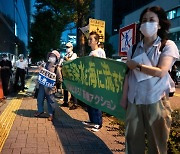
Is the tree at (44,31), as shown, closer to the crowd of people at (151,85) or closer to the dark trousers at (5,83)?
the dark trousers at (5,83)

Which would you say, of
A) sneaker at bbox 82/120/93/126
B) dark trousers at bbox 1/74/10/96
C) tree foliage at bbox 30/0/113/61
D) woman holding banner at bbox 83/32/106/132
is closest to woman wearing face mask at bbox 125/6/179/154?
woman holding banner at bbox 83/32/106/132

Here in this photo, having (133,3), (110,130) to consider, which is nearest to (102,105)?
(110,130)

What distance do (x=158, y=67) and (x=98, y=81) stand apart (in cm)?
238

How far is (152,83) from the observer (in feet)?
9.86

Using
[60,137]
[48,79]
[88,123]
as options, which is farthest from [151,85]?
[48,79]

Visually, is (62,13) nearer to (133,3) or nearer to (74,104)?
(74,104)

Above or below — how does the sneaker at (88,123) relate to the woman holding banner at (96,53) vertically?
below

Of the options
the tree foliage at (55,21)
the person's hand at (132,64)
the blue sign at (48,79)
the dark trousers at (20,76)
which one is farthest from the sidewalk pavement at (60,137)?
the dark trousers at (20,76)

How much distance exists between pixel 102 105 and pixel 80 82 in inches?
48.9

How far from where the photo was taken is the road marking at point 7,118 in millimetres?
5570

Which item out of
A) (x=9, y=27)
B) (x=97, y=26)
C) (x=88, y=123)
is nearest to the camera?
(x=88, y=123)

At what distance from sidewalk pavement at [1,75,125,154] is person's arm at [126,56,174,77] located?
2.17m

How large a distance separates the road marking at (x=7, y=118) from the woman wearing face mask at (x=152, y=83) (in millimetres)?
2628

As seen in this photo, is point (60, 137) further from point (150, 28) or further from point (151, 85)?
point (150, 28)
